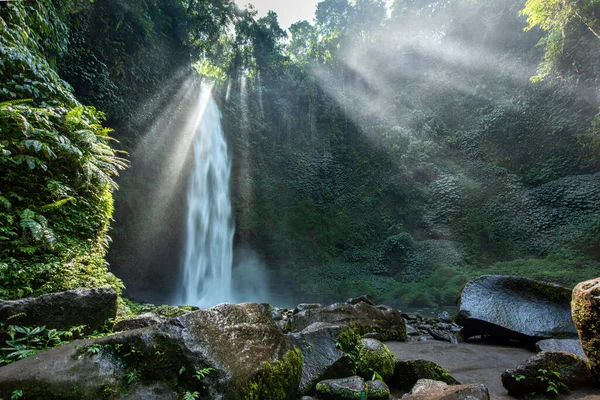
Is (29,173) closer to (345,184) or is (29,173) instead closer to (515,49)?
(345,184)

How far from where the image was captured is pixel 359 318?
4.77 m

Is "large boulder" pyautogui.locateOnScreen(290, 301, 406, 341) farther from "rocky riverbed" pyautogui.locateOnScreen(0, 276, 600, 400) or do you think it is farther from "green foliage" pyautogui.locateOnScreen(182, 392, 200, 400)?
"green foliage" pyautogui.locateOnScreen(182, 392, 200, 400)

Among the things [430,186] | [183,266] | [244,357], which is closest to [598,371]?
[244,357]

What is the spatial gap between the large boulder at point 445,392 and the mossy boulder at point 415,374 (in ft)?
0.81

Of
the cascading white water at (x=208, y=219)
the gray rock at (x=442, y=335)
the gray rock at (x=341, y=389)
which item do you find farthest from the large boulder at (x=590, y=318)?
the cascading white water at (x=208, y=219)

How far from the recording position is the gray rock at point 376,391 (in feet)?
7.29

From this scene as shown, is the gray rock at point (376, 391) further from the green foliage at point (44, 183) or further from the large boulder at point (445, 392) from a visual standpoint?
the green foliage at point (44, 183)

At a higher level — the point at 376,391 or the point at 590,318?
the point at 590,318

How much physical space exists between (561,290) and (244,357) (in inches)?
219

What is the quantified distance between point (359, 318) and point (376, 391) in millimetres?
2598

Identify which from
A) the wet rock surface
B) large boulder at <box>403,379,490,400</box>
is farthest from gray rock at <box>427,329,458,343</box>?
large boulder at <box>403,379,490,400</box>

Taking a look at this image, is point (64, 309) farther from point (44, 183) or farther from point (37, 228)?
point (44, 183)

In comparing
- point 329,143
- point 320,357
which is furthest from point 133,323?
point 329,143

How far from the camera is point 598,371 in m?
2.38
